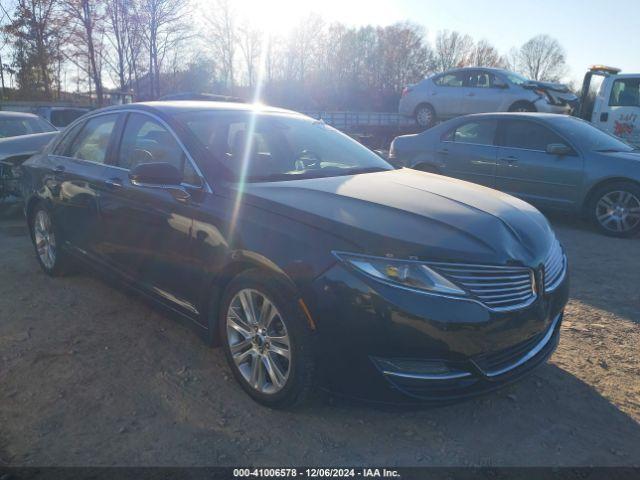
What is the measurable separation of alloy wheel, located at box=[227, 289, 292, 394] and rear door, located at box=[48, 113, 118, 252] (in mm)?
1737

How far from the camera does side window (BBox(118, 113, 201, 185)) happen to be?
3226mm

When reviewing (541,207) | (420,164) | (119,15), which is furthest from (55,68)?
(541,207)

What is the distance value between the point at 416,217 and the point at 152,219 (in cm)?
177

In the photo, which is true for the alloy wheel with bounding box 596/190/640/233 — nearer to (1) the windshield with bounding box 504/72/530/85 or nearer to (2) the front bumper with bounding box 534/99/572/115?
(2) the front bumper with bounding box 534/99/572/115

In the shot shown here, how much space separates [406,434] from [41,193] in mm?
3984

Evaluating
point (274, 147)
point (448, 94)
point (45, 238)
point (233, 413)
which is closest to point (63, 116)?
point (45, 238)

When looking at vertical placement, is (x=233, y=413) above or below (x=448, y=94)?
below

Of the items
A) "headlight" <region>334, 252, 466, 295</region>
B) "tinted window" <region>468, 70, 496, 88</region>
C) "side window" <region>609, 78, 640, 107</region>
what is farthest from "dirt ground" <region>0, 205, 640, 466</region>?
"tinted window" <region>468, 70, 496, 88</region>

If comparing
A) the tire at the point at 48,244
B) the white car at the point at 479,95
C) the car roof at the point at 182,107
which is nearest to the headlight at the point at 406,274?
the car roof at the point at 182,107

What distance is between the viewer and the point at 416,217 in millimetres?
2615

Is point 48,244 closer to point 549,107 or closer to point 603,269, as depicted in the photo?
point 603,269

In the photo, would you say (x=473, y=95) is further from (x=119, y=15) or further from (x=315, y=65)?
(x=315, y=65)

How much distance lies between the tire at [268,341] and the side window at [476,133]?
577 centimetres

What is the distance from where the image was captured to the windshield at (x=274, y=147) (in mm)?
3273
